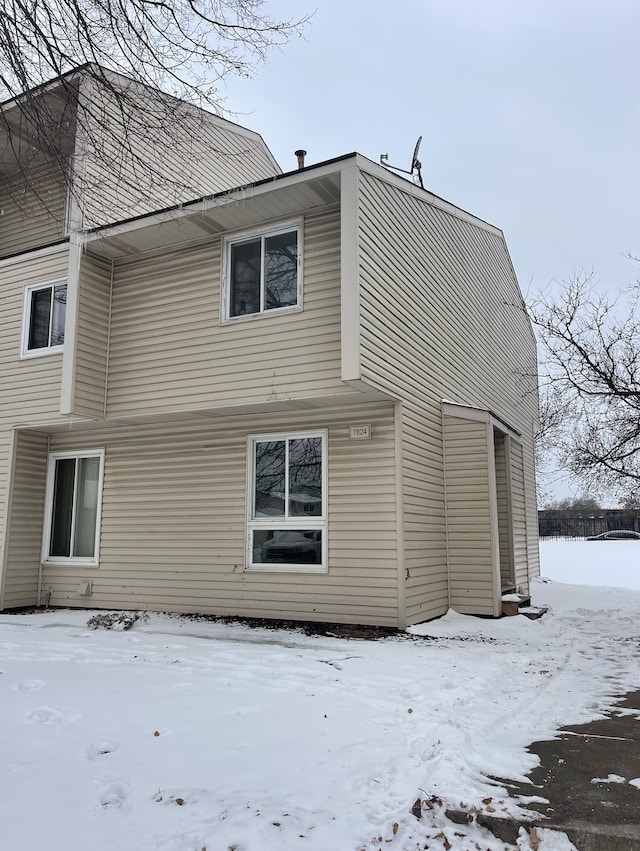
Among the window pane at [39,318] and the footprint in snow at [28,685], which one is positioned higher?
the window pane at [39,318]

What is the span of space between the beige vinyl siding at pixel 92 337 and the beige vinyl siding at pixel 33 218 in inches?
81.5

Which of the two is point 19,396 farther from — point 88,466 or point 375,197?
point 375,197

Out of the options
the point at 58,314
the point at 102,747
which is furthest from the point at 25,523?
the point at 102,747

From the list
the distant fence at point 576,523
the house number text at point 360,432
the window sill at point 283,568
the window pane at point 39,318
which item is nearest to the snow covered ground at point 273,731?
the window sill at point 283,568

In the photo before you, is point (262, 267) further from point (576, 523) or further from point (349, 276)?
point (576, 523)

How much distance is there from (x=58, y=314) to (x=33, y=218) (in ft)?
9.93

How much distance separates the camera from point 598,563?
22312 mm

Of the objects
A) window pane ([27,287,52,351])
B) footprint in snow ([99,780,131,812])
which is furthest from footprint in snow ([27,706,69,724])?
window pane ([27,287,52,351])

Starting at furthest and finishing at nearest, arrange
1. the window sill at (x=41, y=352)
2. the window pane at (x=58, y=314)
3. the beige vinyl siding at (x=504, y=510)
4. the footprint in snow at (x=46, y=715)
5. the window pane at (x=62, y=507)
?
the beige vinyl siding at (x=504, y=510), the window pane at (x=62, y=507), the window pane at (x=58, y=314), the window sill at (x=41, y=352), the footprint in snow at (x=46, y=715)

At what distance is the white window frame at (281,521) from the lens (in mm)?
8492

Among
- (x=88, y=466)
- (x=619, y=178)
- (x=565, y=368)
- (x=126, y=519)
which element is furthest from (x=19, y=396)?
(x=619, y=178)

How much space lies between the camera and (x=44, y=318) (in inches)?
403

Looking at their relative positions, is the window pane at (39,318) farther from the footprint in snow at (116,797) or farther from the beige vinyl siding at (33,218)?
the footprint in snow at (116,797)

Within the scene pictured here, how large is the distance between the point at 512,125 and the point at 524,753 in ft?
136
